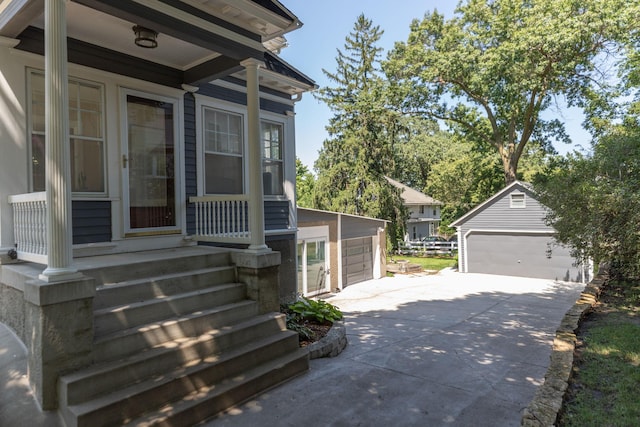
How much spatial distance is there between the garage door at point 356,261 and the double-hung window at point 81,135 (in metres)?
11.0

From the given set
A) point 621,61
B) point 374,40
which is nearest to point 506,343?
point 621,61

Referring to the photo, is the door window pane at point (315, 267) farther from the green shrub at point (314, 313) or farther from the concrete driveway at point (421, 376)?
the green shrub at point (314, 313)

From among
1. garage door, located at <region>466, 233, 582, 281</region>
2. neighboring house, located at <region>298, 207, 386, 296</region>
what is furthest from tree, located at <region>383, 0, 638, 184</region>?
neighboring house, located at <region>298, 207, 386, 296</region>

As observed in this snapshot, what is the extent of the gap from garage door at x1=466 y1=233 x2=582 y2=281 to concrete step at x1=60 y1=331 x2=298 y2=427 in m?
15.2

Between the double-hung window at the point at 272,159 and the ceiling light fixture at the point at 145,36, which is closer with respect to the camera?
the ceiling light fixture at the point at 145,36

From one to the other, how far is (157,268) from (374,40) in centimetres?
2341

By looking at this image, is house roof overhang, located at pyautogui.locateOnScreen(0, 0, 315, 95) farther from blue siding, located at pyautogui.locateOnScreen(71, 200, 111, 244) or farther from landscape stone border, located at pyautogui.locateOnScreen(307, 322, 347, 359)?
landscape stone border, located at pyautogui.locateOnScreen(307, 322, 347, 359)

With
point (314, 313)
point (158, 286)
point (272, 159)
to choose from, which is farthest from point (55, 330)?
point (272, 159)

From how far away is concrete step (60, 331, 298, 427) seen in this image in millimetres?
2770

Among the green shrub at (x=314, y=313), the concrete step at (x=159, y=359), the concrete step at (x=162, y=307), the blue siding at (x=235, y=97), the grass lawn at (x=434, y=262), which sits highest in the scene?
the blue siding at (x=235, y=97)

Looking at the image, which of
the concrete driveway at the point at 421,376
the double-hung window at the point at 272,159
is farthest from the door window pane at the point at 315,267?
the double-hung window at the point at 272,159

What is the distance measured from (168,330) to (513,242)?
17.1 metres

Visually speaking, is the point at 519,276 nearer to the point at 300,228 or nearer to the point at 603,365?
the point at 300,228

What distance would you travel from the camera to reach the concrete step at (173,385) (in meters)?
2.77
